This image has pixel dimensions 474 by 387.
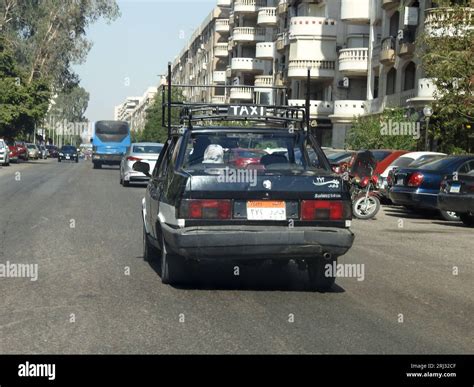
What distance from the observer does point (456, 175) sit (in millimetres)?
18797

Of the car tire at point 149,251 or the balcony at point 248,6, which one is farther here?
the balcony at point 248,6

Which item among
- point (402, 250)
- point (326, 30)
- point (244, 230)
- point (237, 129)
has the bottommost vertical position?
point (402, 250)

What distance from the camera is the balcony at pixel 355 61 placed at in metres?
49.2

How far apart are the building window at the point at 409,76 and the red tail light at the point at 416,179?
69.9 ft

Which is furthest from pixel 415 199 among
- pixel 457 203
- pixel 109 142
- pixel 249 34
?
pixel 249 34

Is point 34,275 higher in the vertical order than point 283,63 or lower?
lower

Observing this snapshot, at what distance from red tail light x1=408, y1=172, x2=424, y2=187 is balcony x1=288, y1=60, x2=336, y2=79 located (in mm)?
35968

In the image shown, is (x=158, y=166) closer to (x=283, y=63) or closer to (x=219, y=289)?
(x=219, y=289)

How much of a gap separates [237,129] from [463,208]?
919 centimetres

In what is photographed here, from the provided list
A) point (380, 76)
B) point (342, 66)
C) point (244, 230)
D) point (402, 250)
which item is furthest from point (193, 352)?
point (342, 66)

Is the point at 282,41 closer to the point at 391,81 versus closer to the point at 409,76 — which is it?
the point at 391,81

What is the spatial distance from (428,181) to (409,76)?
22504mm

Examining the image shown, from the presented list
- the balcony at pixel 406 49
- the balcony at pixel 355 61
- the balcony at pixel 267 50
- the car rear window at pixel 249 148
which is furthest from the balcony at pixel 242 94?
the car rear window at pixel 249 148

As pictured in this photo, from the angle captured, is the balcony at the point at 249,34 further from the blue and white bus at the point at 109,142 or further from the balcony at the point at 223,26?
the blue and white bus at the point at 109,142
